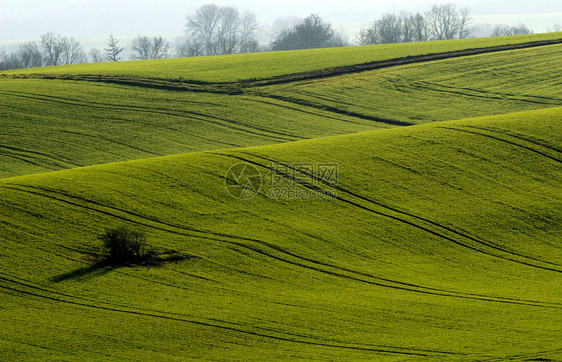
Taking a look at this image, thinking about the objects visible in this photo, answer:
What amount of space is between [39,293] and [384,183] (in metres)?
16.0

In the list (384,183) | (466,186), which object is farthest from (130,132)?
(466,186)

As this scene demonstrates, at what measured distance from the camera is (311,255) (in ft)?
74.8

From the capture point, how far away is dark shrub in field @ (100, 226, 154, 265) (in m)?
21.3

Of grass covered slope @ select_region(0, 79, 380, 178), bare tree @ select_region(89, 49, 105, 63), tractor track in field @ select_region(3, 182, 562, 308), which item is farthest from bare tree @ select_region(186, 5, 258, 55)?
tractor track in field @ select_region(3, 182, 562, 308)

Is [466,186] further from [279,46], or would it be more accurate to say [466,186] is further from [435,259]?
[279,46]

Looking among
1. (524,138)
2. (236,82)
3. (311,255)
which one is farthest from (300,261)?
(236,82)

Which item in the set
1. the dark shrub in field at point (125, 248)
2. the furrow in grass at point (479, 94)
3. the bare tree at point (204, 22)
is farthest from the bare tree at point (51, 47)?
the dark shrub in field at point (125, 248)

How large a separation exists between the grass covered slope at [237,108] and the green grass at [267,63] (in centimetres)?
304

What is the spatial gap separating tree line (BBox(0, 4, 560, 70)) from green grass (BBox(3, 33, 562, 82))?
5496cm

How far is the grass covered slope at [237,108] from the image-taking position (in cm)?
3962

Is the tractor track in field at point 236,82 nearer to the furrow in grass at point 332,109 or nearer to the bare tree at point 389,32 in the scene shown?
the furrow in grass at point 332,109

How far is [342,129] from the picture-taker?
41.7 metres

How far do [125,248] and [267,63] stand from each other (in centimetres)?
4238

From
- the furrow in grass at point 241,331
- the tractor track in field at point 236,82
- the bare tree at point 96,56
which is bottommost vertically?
the furrow in grass at point 241,331
